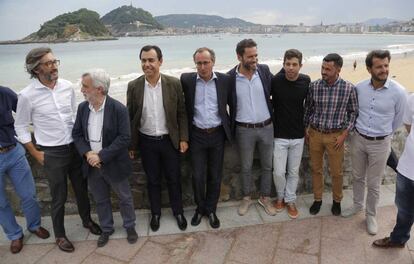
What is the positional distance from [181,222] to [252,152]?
1.07 meters

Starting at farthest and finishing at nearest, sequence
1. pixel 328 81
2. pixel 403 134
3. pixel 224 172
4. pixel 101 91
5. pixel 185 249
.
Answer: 1. pixel 403 134
2. pixel 224 172
3. pixel 328 81
4. pixel 185 249
5. pixel 101 91

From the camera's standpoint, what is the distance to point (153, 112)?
323 cm

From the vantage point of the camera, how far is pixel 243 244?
317cm

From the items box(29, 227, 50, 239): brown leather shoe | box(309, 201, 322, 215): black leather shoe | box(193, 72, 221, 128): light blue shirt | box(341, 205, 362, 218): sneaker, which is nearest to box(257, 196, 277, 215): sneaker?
box(309, 201, 322, 215): black leather shoe

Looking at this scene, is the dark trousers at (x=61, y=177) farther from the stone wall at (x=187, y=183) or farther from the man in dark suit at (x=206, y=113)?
the man in dark suit at (x=206, y=113)

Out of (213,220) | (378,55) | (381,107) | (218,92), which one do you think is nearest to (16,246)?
(213,220)

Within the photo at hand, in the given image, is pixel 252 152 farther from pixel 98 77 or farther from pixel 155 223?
pixel 98 77

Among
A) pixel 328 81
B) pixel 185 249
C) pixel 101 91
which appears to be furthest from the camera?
pixel 328 81

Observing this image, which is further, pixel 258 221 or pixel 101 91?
pixel 258 221

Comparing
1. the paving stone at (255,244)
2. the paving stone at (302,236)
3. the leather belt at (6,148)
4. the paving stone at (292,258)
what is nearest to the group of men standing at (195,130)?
the leather belt at (6,148)

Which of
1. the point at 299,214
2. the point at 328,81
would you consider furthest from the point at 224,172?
the point at 328,81

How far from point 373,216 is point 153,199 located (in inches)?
90.8

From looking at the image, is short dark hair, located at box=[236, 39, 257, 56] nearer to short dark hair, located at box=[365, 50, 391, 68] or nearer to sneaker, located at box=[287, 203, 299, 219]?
short dark hair, located at box=[365, 50, 391, 68]

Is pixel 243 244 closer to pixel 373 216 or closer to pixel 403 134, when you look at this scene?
pixel 373 216
